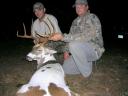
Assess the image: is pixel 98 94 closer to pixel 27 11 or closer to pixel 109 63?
pixel 109 63

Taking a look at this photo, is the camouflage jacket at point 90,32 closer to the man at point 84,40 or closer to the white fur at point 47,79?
the man at point 84,40

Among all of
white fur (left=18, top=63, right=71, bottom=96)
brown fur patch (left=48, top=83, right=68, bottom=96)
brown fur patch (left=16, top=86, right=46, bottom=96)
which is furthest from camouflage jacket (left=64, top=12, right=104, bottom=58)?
brown fur patch (left=16, top=86, right=46, bottom=96)

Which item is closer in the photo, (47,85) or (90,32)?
(47,85)

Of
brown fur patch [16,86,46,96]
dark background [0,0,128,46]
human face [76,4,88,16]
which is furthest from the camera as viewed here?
dark background [0,0,128,46]

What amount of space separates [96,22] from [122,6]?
52.1 ft

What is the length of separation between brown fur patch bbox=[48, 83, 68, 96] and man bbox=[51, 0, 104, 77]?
5.44 feet

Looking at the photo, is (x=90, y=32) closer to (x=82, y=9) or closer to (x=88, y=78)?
(x=82, y=9)

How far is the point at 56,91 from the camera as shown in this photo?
4.71 metres

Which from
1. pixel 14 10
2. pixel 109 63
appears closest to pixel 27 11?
pixel 14 10

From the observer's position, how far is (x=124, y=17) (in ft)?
63.0

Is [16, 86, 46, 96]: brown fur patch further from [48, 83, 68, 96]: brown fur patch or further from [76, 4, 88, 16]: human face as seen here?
[76, 4, 88, 16]: human face

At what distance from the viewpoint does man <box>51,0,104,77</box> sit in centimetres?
644

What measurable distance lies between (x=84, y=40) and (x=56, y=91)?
2045 millimetres

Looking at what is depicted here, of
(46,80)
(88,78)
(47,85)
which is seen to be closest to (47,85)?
(47,85)
